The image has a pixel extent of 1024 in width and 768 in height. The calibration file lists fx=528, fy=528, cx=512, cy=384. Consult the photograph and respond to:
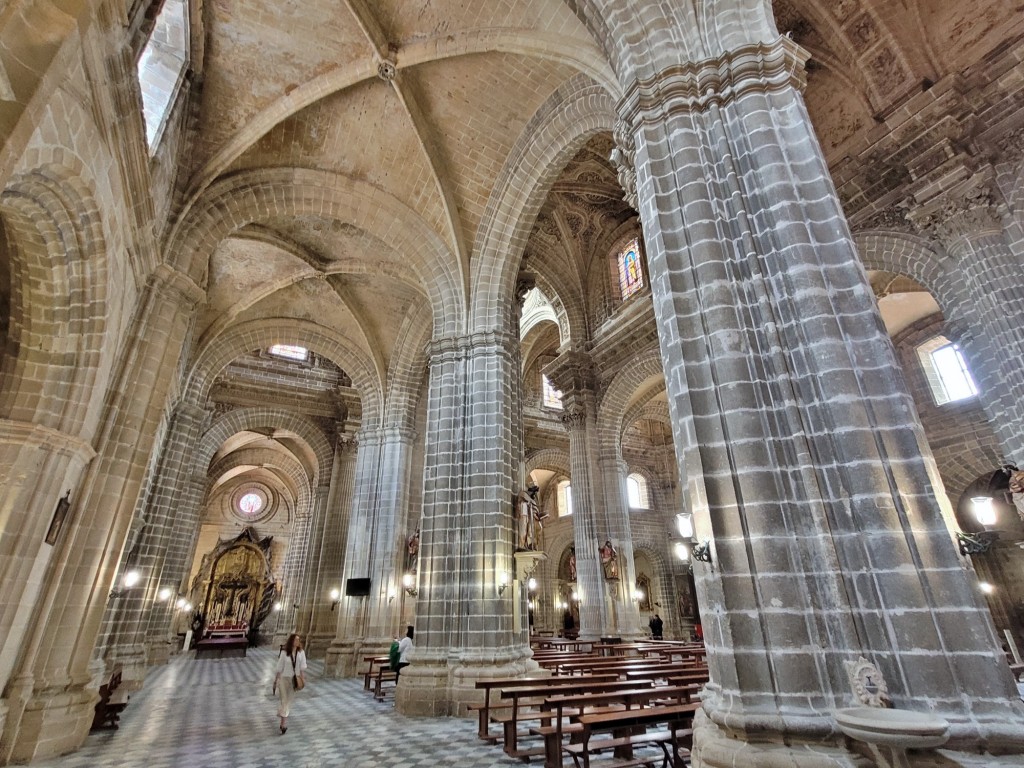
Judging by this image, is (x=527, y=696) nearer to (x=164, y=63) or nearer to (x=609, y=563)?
(x=609, y=563)

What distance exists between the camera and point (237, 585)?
27.1 m

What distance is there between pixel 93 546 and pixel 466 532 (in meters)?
5.23

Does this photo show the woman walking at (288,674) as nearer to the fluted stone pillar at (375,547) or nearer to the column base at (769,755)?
the column base at (769,755)

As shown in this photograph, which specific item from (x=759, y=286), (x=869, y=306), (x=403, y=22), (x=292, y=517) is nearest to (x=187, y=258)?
(x=403, y=22)

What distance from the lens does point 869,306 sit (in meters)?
4.11

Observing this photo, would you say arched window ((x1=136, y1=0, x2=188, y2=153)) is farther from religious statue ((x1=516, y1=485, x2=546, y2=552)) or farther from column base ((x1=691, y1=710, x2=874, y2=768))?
column base ((x1=691, y1=710, x2=874, y2=768))

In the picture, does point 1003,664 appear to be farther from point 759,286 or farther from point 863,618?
point 759,286

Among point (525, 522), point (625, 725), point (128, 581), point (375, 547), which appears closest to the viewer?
point (625, 725)

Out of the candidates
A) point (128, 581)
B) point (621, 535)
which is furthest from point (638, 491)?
point (128, 581)

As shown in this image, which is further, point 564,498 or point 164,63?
point 564,498

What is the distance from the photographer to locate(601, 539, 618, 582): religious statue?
47.7 feet

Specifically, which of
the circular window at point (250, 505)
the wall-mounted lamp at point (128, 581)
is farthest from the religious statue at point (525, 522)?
the circular window at point (250, 505)

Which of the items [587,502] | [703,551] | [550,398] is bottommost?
[703,551]

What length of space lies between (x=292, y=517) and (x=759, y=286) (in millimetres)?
31398
